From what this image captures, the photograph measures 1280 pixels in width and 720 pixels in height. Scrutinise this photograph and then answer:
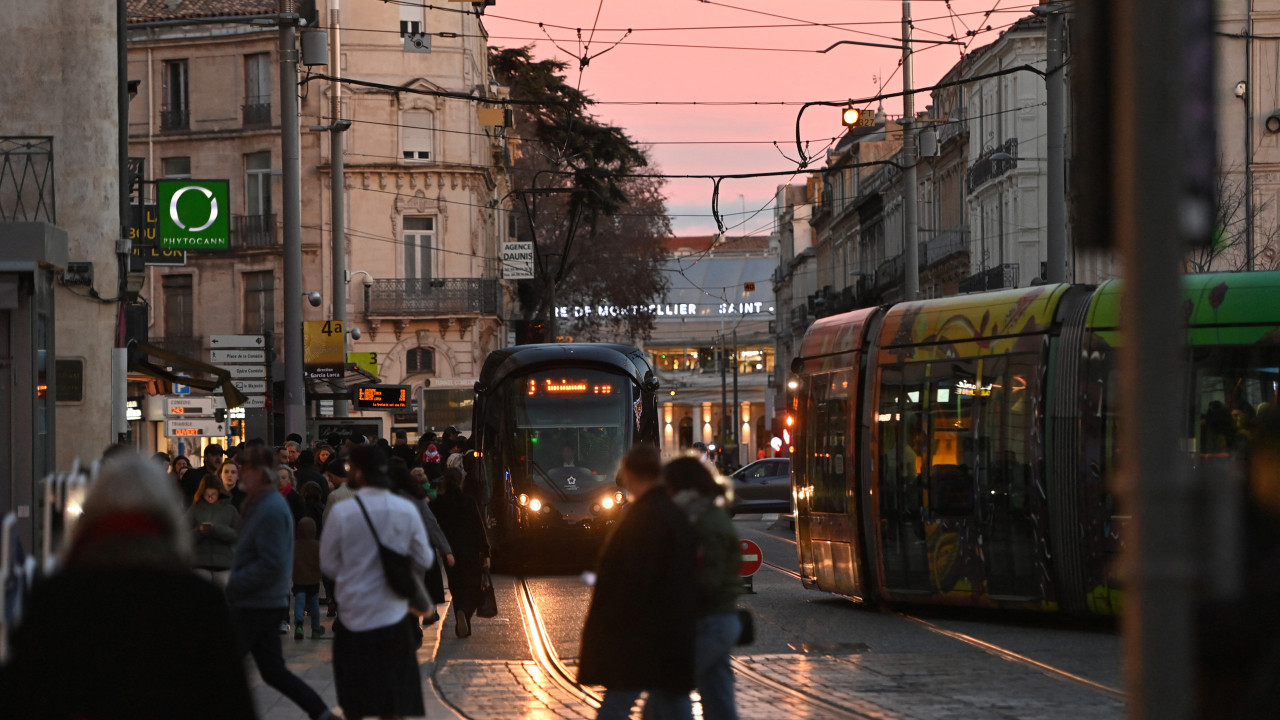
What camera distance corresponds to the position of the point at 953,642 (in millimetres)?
15320

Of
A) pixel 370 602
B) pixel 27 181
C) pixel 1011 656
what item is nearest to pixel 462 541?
pixel 27 181

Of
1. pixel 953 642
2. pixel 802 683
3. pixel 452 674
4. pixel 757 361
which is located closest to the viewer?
pixel 802 683

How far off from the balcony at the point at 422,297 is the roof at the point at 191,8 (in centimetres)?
895

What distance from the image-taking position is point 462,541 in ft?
56.4

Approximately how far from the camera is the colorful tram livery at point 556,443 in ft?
82.6

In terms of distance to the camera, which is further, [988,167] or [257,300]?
[988,167]

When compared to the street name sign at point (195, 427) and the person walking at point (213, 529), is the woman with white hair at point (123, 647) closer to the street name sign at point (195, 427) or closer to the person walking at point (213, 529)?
the person walking at point (213, 529)

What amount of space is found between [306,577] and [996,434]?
611 centimetres

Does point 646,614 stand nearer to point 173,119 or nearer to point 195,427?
point 195,427

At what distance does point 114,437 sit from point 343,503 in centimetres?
1067

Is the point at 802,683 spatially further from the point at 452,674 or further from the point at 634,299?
the point at 634,299

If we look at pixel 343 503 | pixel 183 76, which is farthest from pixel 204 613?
pixel 183 76

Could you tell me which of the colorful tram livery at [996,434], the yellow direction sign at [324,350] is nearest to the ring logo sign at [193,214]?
the yellow direction sign at [324,350]

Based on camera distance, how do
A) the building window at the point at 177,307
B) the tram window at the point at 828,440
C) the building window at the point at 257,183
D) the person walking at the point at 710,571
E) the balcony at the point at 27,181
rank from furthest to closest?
the building window at the point at 177,307, the building window at the point at 257,183, the tram window at the point at 828,440, the balcony at the point at 27,181, the person walking at the point at 710,571
